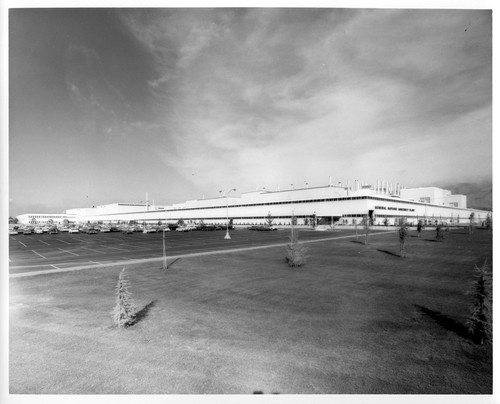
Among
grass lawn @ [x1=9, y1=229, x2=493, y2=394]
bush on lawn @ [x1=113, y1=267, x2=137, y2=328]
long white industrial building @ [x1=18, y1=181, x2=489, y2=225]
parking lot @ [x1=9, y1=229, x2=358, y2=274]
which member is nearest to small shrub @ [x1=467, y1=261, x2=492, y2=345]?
grass lawn @ [x1=9, y1=229, x2=493, y2=394]

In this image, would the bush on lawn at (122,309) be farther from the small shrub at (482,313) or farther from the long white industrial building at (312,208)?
the long white industrial building at (312,208)

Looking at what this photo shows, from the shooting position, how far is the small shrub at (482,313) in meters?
6.23

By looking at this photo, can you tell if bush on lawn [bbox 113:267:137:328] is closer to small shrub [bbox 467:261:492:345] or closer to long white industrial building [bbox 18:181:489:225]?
small shrub [bbox 467:261:492:345]

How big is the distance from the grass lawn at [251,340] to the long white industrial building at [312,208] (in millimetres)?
64765

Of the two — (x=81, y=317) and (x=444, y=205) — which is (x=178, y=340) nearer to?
(x=81, y=317)

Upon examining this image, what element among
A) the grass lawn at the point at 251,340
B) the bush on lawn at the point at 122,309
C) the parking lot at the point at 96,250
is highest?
the bush on lawn at the point at 122,309

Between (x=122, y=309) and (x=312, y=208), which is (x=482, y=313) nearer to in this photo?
(x=122, y=309)

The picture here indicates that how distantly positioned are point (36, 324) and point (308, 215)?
273 ft

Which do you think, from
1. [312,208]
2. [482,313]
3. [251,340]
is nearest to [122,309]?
[251,340]

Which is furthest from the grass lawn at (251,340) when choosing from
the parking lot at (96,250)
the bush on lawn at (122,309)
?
the parking lot at (96,250)

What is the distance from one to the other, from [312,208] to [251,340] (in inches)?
3240

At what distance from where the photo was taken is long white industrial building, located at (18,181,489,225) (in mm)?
78812

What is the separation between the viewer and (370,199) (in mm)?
75750

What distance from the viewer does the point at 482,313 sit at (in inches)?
251
